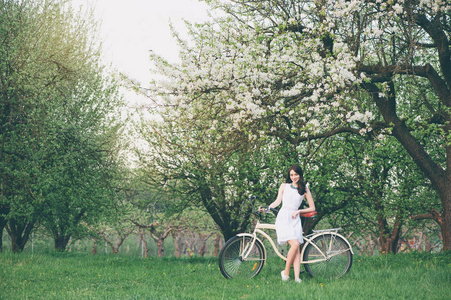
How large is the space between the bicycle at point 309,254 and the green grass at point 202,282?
211 mm

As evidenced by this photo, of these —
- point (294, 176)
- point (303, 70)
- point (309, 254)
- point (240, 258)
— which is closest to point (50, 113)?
point (303, 70)

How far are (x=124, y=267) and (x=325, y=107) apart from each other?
6.35 m

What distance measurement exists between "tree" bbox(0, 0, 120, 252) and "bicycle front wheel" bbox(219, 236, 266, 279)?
24.5 feet

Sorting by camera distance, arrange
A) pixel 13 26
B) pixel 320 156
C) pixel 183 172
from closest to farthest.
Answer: pixel 13 26 < pixel 320 156 < pixel 183 172

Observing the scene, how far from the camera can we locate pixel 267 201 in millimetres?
17391

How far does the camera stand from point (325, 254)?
25.2ft

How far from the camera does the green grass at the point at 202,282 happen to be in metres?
6.36

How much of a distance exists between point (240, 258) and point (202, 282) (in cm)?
91

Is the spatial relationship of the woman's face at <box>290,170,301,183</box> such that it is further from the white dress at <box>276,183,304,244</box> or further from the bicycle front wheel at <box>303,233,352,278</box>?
the bicycle front wheel at <box>303,233,352,278</box>

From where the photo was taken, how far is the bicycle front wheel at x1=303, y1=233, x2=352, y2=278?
25.2 feet

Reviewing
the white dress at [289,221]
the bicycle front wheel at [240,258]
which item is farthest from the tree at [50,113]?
the white dress at [289,221]

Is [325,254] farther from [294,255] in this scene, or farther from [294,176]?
[294,176]

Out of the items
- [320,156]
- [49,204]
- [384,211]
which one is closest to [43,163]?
[49,204]

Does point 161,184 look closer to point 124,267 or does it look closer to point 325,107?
point 124,267
